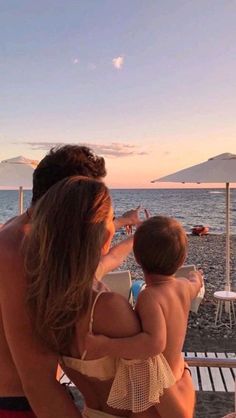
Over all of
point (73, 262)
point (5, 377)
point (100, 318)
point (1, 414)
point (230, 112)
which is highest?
point (230, 112)

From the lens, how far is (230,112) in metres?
20.7

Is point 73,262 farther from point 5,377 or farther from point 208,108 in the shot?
point 208,108

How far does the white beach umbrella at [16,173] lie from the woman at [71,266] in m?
7.50

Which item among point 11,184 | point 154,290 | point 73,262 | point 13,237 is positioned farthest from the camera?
point 11,184

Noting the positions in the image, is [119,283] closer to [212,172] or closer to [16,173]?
[212,172]

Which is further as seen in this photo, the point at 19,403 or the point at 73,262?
the point at 19,403

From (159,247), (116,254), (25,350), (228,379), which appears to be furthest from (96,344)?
(228,379)

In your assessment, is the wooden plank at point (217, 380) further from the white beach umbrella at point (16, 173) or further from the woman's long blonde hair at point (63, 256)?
the white beach umbrella at point (16, 173)

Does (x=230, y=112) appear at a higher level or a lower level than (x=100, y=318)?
higher

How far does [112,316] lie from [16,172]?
817cm

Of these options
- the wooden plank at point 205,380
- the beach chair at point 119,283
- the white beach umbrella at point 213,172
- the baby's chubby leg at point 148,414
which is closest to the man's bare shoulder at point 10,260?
Result: the baby's chubby leg at point 148,414

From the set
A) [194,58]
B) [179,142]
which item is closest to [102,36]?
[194,58]

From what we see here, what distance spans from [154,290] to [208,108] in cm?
2088

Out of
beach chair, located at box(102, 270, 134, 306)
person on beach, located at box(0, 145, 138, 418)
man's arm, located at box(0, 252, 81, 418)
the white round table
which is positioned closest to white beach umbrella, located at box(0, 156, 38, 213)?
beach chair, located at box(102, 270, 134, 306)
